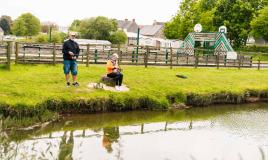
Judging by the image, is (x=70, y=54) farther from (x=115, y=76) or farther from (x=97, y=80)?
(x=97, y=80)

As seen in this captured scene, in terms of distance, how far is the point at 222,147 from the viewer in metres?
11.6

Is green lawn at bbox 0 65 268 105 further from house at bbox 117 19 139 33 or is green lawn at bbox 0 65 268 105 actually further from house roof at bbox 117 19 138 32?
A: house roof at bbox 117 19 138 32

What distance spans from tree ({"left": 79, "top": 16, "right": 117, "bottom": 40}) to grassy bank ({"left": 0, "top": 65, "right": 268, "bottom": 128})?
55.5 meters

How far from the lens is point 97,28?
255 ft

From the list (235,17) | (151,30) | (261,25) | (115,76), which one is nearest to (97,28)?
(235,17)

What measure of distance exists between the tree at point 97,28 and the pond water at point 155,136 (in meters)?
61.3

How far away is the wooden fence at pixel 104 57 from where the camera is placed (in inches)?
787

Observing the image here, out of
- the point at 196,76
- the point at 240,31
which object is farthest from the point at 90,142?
the point at 240,31

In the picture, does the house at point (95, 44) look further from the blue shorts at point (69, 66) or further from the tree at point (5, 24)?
the tree at point (5, 24)

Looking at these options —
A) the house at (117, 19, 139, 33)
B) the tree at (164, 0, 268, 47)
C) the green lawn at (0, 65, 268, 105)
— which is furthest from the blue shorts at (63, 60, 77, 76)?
the house at (117, 19, 139, 33)

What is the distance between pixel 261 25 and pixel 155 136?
44727mm

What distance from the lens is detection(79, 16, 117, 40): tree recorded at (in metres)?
77.1

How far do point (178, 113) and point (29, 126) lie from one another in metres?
6.10

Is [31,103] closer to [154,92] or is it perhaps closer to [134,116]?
[134,116]
